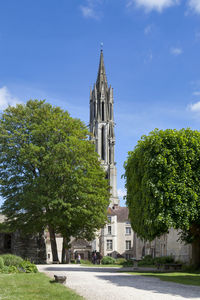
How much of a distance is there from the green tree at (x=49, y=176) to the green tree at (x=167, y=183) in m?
8.31

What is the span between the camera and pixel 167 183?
19.4 m

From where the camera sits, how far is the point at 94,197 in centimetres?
2941

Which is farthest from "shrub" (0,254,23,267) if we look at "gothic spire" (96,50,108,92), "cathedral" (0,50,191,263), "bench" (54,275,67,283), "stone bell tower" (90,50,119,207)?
"gothic spire" (96,50,108,92)

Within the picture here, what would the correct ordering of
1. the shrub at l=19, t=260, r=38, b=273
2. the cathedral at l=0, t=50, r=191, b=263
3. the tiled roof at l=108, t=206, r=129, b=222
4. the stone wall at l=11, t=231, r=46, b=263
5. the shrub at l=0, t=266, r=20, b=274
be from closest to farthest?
the shrub at l=0, t=266, r=20, b=274 → the shrub at l=19, t=260, r=38, b=273 → the stone wall at l=11, t=231, r=46, b=263 → the cathedral at l=0, t=50, r=191, b=263 → the tiled roof at l=108, t=206, r=129, b=222

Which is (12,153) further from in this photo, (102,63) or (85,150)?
(102,63)

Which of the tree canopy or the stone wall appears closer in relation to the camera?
the tree canopy

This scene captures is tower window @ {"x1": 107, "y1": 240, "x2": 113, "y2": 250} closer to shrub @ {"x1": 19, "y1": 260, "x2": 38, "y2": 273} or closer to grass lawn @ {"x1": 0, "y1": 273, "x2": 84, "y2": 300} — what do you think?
shrub @ {"x1": 19, "y1": 260, "x2": 38, "y2": 273}

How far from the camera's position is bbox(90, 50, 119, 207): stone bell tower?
316ft

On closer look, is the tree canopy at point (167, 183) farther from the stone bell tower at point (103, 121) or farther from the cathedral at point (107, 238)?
the stone bell tower at point (103, 121)

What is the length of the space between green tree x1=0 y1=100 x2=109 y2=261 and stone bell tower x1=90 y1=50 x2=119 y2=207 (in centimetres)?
6165

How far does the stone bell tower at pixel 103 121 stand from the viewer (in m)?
96.4

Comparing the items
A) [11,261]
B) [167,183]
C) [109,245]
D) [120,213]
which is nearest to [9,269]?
[11,261]

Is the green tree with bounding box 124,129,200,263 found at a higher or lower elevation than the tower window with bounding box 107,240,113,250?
higher

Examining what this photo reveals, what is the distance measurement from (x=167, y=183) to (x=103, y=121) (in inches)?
3270
